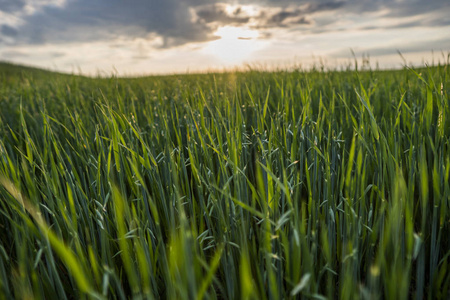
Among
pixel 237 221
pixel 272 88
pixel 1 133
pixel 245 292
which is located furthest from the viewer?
pixel 272 88

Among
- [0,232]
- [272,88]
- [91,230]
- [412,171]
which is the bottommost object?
[0,232]

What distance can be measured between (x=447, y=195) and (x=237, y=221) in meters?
0.63

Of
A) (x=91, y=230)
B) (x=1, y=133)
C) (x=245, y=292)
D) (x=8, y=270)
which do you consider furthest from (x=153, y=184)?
(x=1, y=133)

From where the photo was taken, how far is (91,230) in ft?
3.22

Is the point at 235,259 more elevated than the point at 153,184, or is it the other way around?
the point at 153,184

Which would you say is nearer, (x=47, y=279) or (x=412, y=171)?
(x=47, y=279)

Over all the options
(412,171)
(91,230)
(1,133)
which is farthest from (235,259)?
(1,133)

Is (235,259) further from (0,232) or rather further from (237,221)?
(0,232)

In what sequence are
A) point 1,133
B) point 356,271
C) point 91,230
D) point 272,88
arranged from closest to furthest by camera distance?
point 356,271
point 91,230
point 1,133
point 272,88

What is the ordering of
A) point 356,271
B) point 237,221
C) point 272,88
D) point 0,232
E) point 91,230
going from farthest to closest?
point 272,88 → point 0,232 → point 91,230 → point 237,221 → point 356,271

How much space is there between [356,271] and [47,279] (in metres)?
0.83

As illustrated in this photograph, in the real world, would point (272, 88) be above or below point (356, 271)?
above

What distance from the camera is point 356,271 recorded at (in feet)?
2.55

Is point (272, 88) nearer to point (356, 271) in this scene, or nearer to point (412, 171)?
point (412, 171)
